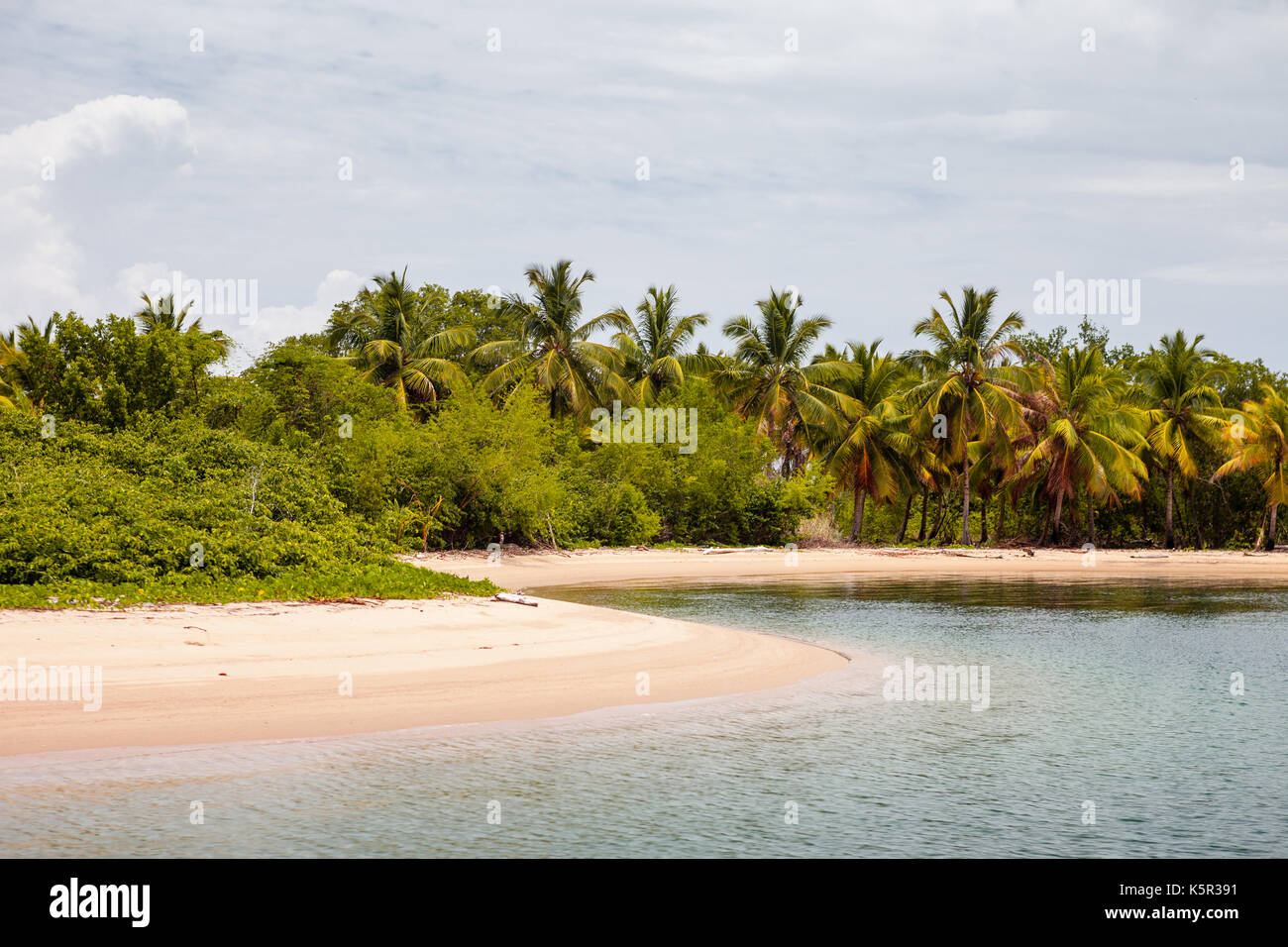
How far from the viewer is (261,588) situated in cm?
1593

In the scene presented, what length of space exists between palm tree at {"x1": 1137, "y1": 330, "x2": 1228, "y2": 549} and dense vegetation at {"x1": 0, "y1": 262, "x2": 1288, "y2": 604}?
102mm

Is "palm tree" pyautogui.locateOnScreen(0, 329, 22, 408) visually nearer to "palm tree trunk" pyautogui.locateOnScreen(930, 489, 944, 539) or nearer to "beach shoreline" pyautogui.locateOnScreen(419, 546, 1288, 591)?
"beach shoreline" pyautogui.locateOnScreen(419, 546, 1288, 591)

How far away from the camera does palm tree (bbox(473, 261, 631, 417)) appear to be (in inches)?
1672

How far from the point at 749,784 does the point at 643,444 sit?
108ft

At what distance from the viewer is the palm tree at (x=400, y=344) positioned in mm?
43281

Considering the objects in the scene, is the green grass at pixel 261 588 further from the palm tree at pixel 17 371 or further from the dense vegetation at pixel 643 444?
the palm tree at pixel 17 371

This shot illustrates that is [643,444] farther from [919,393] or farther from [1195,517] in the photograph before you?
[1195,517]

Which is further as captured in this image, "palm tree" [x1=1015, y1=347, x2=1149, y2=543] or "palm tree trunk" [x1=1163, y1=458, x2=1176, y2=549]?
"palm tree trunk" [x1=1163, y1=458, x2=1176, y2=549]

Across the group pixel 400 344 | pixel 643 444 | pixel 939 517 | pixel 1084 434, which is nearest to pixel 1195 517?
pixel 1084 434

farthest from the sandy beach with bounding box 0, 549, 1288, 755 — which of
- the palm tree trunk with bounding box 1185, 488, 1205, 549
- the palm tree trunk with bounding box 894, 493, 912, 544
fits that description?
the palm tree trunk with bounding box 1185, 488, 1205, 549

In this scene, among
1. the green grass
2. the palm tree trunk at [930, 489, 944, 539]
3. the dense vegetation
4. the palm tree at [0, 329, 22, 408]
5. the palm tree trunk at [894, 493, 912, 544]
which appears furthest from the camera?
the palm tree trunk at [930, 489, 944, 539]
